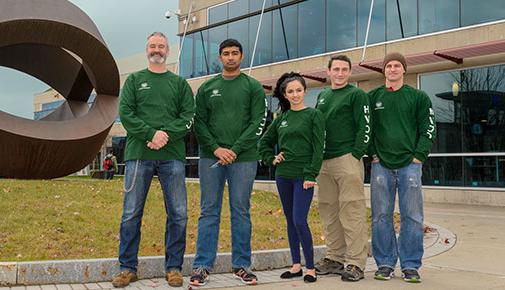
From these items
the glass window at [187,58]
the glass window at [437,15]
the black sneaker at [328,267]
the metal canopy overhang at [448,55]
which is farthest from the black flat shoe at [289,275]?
the glass window at [187,58]

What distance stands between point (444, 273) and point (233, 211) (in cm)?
229

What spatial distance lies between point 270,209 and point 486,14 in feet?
29.4

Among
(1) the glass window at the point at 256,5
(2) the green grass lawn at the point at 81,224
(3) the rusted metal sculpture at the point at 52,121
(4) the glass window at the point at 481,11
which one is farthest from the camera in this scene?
(1) the glass window at the point at 256,5

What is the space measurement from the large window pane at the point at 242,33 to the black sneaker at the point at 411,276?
1765 centimetres

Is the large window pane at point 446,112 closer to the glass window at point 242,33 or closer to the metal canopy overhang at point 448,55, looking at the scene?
the metal canopy overhang at point 448,55

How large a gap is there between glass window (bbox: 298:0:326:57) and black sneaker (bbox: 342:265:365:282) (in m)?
14.7

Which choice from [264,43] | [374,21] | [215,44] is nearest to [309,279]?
[374,21]

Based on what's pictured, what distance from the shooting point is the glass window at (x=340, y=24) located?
1845cm

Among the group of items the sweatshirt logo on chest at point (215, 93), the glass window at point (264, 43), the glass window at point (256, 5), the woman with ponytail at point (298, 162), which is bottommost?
the woman with ponytail at point (298, 162)

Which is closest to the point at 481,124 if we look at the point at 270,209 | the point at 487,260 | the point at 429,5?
the point at 429,5

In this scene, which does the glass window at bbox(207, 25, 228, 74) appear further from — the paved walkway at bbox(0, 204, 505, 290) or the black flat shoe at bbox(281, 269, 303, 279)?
the black flat shoe at bbox(281, 269, 303, 279)

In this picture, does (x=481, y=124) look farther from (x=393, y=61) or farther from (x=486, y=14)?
(x=393, y=61)

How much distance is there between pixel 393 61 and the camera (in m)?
5.47

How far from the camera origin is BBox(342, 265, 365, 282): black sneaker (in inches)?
202
